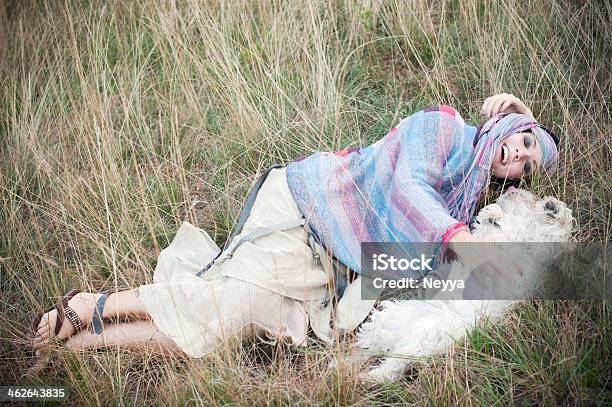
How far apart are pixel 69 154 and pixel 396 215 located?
1933 mm

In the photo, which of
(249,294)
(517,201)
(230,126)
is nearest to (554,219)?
(517,201)

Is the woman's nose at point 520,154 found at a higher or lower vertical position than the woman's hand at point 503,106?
lower

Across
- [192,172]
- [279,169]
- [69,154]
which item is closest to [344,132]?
[279,169]

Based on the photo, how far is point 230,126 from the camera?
3730 millimetres

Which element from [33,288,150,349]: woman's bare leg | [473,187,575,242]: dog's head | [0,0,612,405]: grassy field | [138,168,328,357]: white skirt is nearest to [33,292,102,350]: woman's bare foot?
[33,288,150,349]: woman's bare leg

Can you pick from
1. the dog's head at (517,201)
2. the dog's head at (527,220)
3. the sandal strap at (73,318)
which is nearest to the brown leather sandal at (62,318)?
the sandal strap at (73,318)

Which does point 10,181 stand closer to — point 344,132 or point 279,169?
point 279,169

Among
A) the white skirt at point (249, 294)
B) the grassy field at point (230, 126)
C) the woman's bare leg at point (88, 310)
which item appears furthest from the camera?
the woman's bare leg at point (88, 310)

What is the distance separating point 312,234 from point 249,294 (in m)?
0.37

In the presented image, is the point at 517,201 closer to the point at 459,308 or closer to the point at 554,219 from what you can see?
the point at 554,219

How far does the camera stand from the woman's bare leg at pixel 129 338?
9.16 feet

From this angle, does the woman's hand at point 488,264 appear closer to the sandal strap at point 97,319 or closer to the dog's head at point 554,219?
the dog's head at point 554,219

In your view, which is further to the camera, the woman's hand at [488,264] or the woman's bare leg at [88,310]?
the woman's bare leg at [88,310]

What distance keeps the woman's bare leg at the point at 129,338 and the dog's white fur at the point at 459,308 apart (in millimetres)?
788
